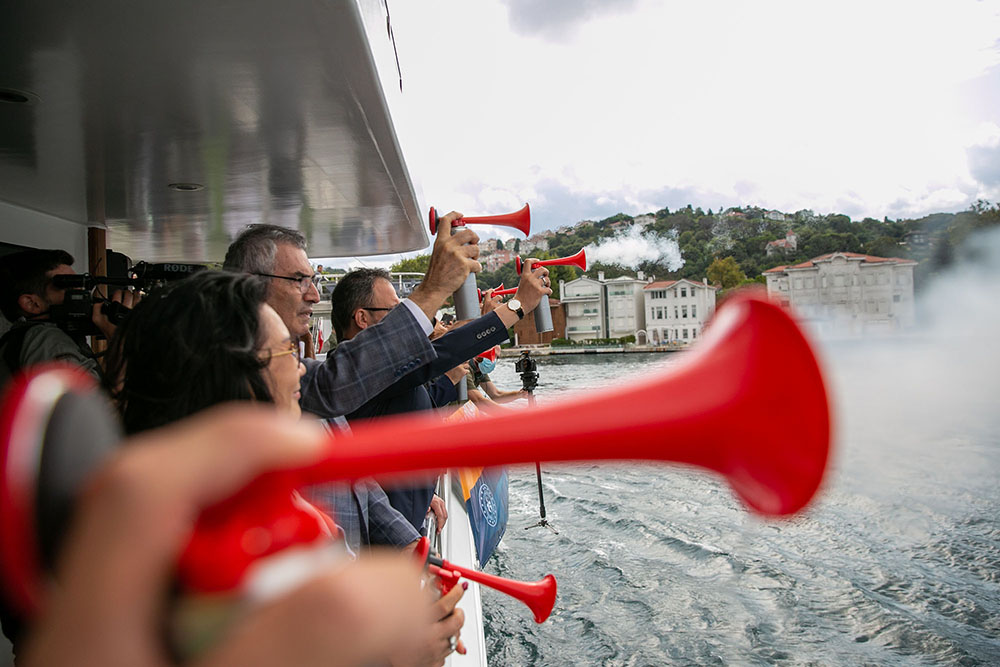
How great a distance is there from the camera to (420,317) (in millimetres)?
2438

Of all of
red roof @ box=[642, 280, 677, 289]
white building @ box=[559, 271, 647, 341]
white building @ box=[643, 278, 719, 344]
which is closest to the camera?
white building @ box=[643, 278, 719, 344]

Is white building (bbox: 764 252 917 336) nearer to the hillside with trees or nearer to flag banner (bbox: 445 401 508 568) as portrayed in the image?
the hillside with trees

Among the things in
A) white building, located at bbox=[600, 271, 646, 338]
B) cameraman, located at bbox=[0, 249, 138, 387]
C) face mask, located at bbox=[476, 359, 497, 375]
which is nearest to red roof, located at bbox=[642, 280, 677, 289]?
white building, located at bbox=[600, 271, 646, 338]

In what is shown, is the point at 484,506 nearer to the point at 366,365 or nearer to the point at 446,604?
the point at 366,365

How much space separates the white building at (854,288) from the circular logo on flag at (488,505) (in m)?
3.10

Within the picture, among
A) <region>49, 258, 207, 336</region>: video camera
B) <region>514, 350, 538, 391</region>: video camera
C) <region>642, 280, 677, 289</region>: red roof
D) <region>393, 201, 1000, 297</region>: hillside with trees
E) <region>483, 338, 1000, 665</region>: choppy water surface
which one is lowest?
<region>483, 338, 1000, 665</region>: choppy water surface

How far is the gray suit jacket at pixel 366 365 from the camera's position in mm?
2352

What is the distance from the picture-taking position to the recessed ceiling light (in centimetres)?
306

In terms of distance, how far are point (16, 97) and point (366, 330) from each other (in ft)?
7.41

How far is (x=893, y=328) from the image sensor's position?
3.75m

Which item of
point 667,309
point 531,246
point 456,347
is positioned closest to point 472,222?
point 456,347

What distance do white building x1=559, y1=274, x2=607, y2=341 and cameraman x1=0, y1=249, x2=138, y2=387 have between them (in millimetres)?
44571

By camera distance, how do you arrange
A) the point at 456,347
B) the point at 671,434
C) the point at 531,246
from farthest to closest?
1. the point at 531,246
2. the point at 456,347
3. the point at 671,434

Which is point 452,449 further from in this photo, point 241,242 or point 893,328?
point 893,328
